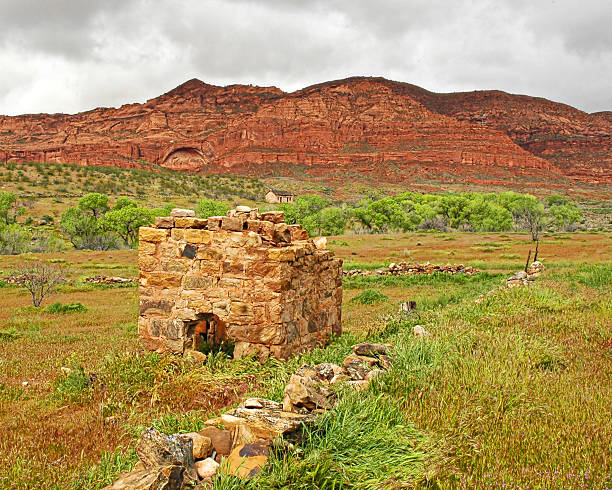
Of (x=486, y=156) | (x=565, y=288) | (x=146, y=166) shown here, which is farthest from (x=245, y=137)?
(x=565, y=288)

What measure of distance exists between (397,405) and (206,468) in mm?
1860

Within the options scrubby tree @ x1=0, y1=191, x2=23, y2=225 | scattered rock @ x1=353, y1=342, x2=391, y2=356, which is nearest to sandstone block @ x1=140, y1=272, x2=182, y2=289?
scattered rock @ x1=353, y1=342, x2=391, y2=356

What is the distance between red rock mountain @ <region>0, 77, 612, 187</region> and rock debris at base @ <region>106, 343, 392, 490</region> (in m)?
132

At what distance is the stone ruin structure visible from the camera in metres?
6.65

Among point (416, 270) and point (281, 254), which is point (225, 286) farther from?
point (416, 270)

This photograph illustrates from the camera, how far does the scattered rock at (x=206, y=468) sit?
10.2ft

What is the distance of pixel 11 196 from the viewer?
163 ft

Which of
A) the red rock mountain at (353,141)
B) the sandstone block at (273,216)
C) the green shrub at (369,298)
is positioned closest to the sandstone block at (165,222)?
the sandstone block at (273,216)

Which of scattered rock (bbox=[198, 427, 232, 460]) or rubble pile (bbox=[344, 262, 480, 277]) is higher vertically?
scattered rock (bbox=[198, 427, 232, 460])

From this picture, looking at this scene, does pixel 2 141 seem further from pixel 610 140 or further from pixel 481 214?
pixel 610 140

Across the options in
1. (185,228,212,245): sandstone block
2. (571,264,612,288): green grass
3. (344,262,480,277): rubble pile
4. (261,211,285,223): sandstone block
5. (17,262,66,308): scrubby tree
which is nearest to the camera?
(185,228,212,245): sandstone block

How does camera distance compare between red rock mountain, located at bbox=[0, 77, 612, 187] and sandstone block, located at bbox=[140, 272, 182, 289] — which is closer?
sandstone block, located at bbox=[140, 272, 182, 289]

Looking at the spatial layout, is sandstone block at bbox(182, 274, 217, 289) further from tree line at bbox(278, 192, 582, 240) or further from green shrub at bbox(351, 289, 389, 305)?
tree line at bbox(278, 192, 582, 240)

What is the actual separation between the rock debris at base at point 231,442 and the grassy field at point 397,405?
0.19 metres
